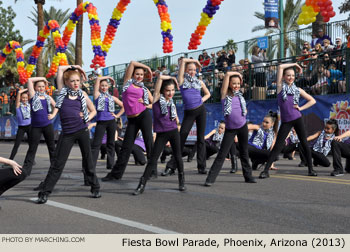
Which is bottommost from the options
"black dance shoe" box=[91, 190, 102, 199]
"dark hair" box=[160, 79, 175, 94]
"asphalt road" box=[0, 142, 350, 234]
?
"asphalt road" box=[0, 142, 350, 234]

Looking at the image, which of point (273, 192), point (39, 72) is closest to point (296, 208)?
point (273, 192)

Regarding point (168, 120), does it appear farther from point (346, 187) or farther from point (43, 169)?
point (43, 169)

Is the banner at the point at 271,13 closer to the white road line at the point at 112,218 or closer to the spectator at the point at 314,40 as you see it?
the spectator at the point at 314,40

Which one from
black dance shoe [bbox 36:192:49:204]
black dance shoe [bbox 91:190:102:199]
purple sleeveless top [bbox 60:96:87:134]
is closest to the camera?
black dance shoe [bbox 36:192:49:204]

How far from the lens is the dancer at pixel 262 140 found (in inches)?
385

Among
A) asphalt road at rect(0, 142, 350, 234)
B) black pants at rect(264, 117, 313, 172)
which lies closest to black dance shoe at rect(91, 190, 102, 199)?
asphalt road at rect(0, 142, 350, 234)

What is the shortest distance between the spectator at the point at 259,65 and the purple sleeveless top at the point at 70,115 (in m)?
10.7

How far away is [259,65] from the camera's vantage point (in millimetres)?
16859

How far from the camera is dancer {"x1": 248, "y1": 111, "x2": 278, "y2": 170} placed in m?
9.78

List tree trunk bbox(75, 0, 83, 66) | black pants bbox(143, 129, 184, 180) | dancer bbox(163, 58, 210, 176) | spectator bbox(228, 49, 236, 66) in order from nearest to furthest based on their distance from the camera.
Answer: black pants bbox(143, 129, 184, 180), dancer bbox(163, 58, 210, 176), spectator bbox(228, 49, 236, 66), tree trunk bbox(75, 0, 83, 66)

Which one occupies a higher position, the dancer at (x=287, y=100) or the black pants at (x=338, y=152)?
the dancer at (x=287, y=100)

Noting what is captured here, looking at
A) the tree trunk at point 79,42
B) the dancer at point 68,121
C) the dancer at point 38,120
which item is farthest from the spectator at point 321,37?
the tree trunk at point 79,42

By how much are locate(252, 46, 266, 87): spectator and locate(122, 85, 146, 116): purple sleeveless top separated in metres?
9.09

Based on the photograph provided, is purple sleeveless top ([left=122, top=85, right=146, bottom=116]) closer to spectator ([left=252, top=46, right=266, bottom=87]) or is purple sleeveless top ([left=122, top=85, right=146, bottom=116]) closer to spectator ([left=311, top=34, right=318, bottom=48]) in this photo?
spectator ([left=252, top=46, right=266, bottom=87])
